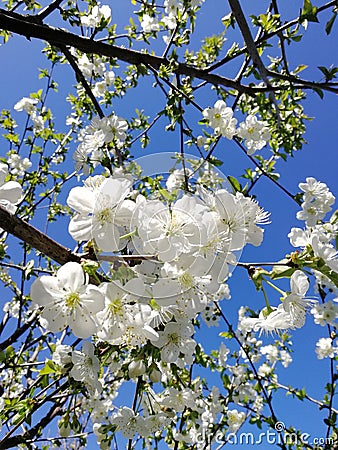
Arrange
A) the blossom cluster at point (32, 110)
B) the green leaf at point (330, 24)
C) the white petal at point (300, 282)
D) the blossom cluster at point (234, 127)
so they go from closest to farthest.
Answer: the white petal at point (300, 282)
the green leaf at point (330, 24)
the blossom cluster at point (234, 127)
the blossom cluster at point (32, 110)

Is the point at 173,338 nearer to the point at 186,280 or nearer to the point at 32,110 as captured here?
the point at 186,280

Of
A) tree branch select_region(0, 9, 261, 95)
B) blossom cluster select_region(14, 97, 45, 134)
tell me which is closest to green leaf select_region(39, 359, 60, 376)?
tree branch select_region(0, 9, 261, 95)

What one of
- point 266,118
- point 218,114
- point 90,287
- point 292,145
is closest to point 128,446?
point 90,287

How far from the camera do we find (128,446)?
170 centimetres

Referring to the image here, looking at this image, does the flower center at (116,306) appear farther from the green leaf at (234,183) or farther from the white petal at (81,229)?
the green leaf at (234,183)

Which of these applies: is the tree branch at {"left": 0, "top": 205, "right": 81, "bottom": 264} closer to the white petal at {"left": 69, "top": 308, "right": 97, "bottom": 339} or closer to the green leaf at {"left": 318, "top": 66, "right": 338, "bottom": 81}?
the white petal at {"left": 69, "top": 308, "right": 97, "bottom": 339}

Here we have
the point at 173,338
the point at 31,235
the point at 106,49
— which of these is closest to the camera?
the point at 31,235

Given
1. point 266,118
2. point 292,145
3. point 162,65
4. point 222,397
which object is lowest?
point 222,397

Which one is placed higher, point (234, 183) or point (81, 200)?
point (234, 183)

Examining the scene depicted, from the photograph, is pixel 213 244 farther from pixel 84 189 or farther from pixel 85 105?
pixel 85 105

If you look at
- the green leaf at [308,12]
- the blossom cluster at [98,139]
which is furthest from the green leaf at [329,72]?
the blossom cluster at [98,139]

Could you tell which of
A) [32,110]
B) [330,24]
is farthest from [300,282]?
[32,110]

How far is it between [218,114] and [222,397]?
2821 millimetres

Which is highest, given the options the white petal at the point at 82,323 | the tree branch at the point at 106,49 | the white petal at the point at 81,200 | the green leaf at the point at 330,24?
the tree branch at the point at 106,49
